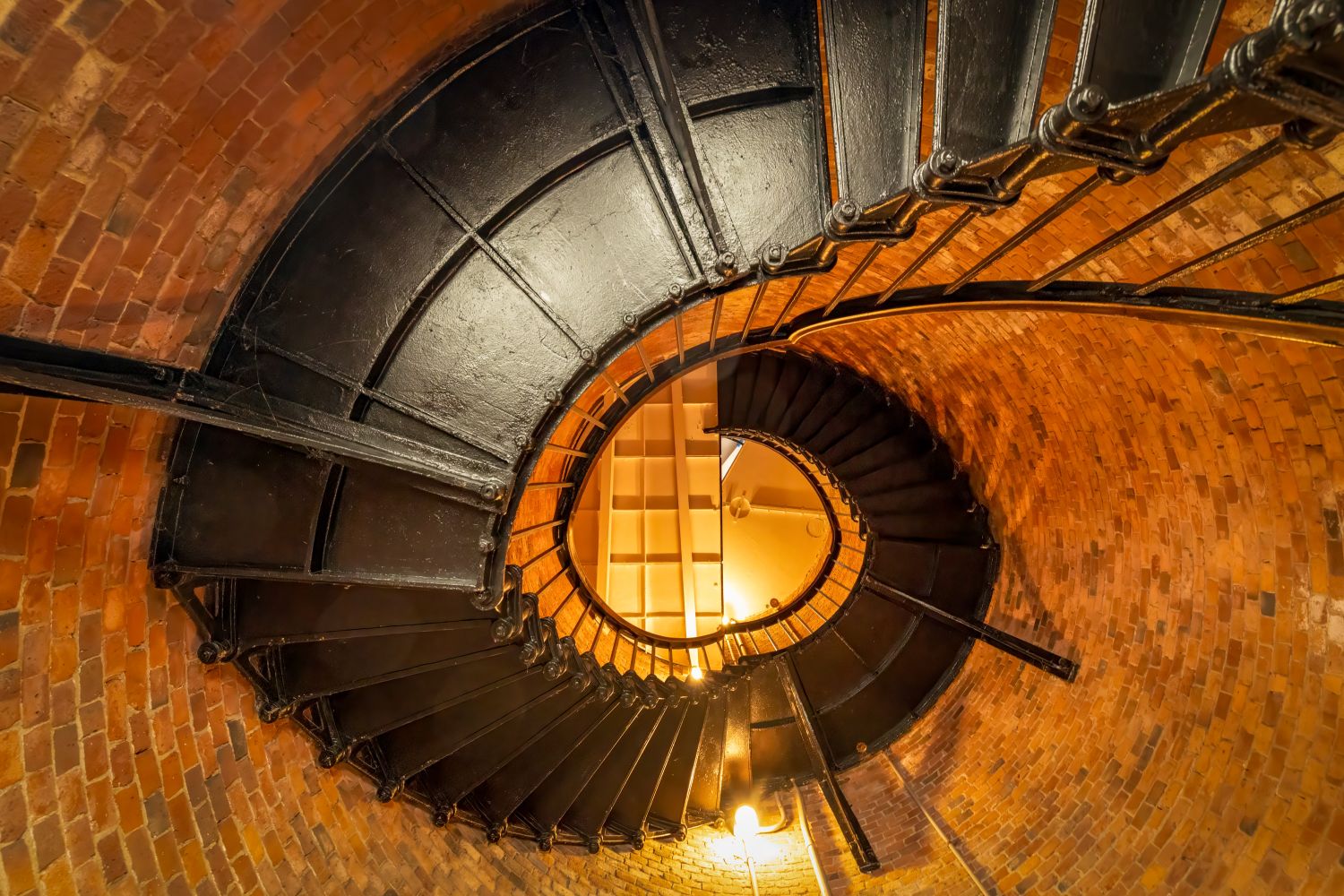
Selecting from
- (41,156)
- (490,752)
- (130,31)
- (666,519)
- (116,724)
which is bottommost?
(490,752)

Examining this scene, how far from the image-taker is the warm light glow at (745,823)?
5.49 m

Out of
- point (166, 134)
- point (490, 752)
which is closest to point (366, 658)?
point (490, 752)

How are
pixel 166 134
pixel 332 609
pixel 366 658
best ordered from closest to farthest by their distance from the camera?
1. pixel 166 134
2. pixel 332 609
3. pixel 366 658

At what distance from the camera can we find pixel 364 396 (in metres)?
2.77

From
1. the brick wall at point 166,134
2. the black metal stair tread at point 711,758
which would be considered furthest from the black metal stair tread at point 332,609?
the black metal stair tread at point 711,758

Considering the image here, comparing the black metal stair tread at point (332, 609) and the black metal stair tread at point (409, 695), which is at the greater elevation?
the black metal stair tread at point (332, 609)

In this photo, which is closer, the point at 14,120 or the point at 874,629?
the point at 14,120

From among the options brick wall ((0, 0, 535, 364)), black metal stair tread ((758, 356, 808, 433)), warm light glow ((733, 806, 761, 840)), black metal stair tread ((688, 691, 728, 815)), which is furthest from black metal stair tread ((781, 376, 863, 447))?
brick wall ((0, 0, 535, 364))

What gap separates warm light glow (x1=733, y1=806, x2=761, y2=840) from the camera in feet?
18.0

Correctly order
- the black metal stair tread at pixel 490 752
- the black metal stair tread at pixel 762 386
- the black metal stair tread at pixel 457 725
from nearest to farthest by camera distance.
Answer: the black metal stair tread at pixel 457 725, the black metal stair tread at pixel 490 752, the black metal stair tread at pixel 762 386

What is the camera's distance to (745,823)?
18.9 ft

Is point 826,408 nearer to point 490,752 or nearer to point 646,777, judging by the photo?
point 646,777

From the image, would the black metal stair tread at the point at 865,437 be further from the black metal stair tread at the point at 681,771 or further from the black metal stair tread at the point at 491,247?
the black metal stair tread at the point at 491,247

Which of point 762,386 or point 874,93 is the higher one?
point 762,386
